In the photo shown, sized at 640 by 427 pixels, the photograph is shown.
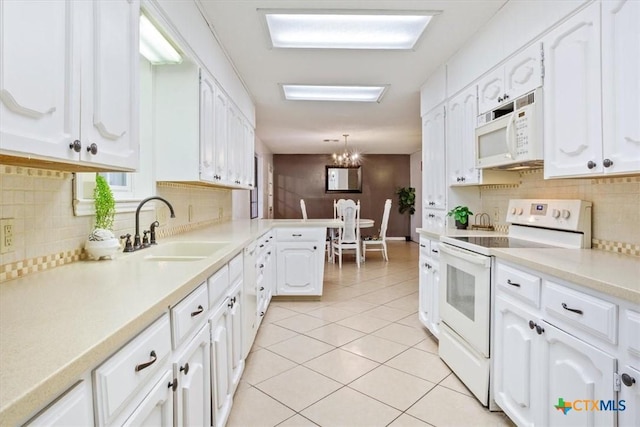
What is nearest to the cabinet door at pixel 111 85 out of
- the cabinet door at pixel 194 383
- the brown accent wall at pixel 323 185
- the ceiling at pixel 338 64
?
the cabinet door at pixel 194 383

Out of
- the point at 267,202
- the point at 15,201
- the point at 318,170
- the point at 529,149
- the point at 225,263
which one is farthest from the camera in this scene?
the point at 318,170

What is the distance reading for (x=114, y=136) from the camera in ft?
4.13

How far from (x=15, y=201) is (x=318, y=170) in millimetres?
8670

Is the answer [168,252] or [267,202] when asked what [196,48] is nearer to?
[168,252]

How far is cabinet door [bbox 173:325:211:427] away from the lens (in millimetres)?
1104

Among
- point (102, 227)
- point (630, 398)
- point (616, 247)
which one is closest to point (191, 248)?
point (102, 227)

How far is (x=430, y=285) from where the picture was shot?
9.22 ft

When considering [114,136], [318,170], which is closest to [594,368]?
[114,136]

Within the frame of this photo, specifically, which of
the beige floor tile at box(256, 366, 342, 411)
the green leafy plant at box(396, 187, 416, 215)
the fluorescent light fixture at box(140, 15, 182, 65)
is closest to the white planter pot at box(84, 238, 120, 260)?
the fluorescent light fixture at box(140, 15, 182, 65)

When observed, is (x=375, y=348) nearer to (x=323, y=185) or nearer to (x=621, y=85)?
(x=621, y=85)

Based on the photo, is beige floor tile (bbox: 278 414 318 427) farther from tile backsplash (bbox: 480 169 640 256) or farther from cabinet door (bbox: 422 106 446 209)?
cabinet door (bbox: 422 106 446 209)

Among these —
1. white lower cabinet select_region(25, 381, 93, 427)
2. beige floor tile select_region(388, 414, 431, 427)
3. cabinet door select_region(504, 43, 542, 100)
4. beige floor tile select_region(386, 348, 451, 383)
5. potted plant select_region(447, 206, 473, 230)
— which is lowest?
beige floor tile select_region(388, 414, 431, 427)

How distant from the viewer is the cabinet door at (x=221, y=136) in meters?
2.83

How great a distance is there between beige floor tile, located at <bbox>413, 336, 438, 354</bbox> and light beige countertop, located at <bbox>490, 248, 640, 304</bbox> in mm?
1129
